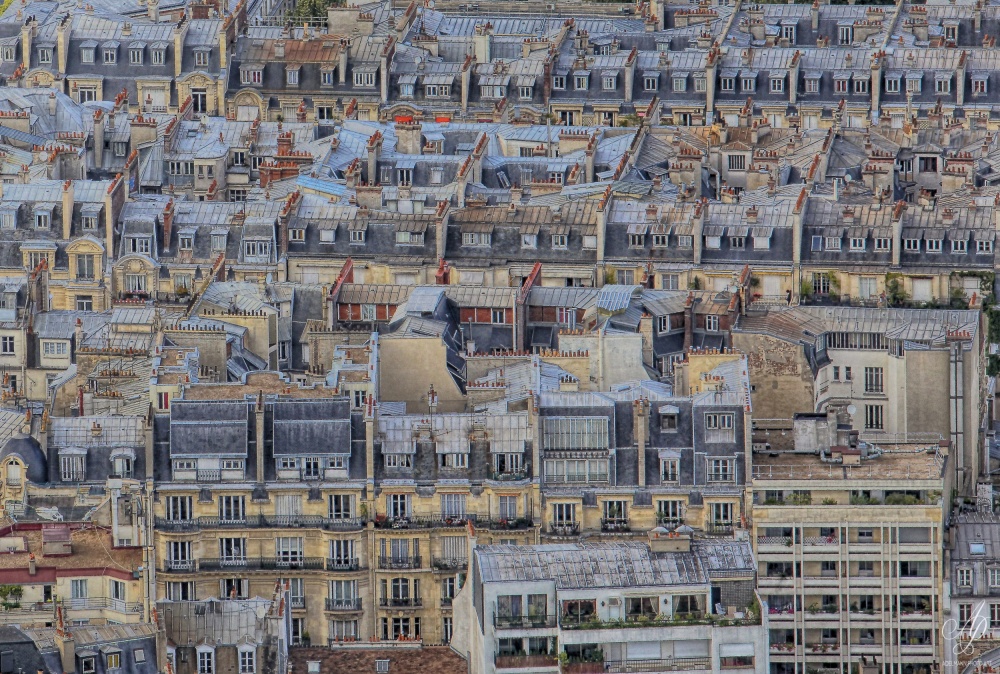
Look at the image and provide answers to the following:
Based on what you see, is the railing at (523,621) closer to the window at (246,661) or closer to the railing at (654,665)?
the railing at (654,665)

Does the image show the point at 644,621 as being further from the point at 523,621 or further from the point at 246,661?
the point at 246,661

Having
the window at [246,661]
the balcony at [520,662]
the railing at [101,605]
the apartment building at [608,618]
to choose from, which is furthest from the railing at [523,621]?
the railing at [101,605]

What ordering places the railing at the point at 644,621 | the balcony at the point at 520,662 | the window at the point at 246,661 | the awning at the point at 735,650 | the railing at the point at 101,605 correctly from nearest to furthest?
the balcony at the point at 520,662
the railing at the point at 644,621
the window at the point at 246,661
the awning at the point at 735,650
the railing at the point at 101,605

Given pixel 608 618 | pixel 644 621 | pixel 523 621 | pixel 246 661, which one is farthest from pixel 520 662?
pixel 246 661

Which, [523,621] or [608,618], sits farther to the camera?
[523,621]

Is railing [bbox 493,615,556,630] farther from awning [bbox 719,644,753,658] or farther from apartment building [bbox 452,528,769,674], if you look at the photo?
awning [bbox 719,644,753,658]

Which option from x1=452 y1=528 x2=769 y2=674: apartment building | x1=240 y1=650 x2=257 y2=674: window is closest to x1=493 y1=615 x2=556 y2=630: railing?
x1=452 y1=528 x2=769 y2=674: apartment building
